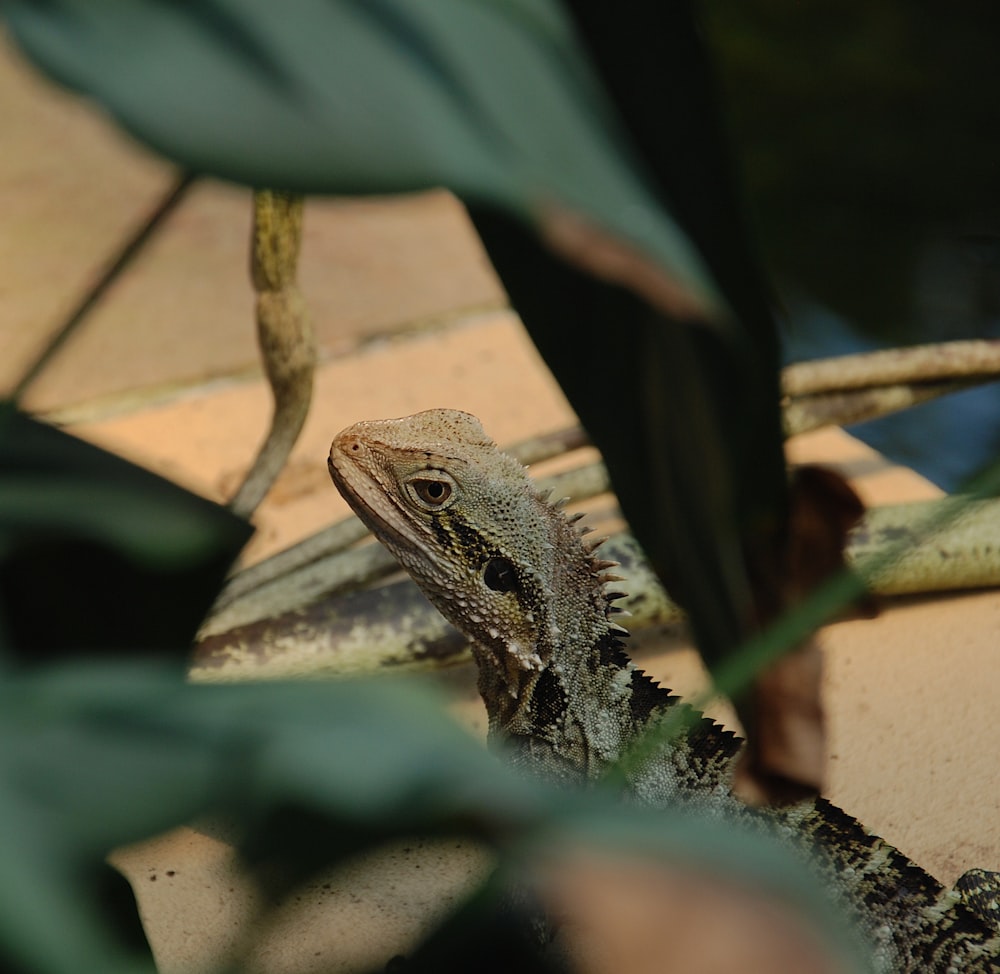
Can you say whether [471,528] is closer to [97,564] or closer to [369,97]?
[97,564]

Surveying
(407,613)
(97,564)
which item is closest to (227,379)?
(407,613)

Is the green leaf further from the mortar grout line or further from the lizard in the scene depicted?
the mortar grout line

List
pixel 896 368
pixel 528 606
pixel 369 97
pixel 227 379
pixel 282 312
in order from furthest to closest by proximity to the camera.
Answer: pixel 227 379 < pixel 896 368 < pixel 282 312 < pixel 528 606 < pixel 369 97

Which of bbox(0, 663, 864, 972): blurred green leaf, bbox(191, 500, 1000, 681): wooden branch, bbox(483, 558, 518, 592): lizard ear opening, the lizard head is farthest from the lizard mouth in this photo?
bbox(0, 663, 864, 972): blurred green leaf

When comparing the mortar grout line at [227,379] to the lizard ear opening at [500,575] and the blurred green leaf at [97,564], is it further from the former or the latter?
the blurred green leaf at [97,564]

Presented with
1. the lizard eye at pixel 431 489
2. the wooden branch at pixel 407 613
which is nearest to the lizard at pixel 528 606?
the lizard eye at pixel 431 489

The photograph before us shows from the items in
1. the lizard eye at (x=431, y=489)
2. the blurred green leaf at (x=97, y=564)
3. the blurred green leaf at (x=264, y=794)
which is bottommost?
the lizard eye at (x=431, y=489)

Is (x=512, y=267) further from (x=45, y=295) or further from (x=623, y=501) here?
(x=45, y=295)
